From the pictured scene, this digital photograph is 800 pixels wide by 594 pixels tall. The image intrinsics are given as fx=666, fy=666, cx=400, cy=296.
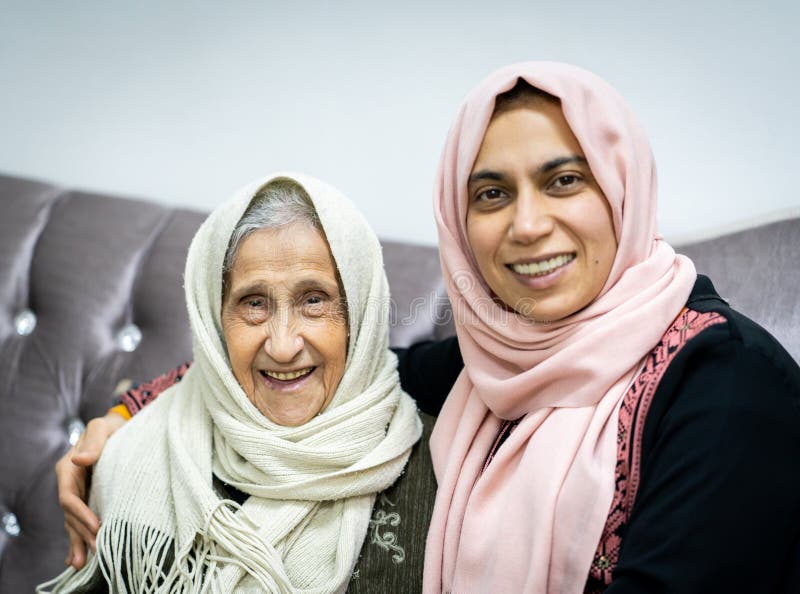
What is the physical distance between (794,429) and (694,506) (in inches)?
6.8

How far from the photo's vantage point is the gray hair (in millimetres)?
1269

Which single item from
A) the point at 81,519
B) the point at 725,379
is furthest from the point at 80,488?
the point at 725,379

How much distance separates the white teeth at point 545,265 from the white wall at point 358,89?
0.64 m

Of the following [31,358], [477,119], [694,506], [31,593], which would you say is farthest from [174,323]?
[694,506]

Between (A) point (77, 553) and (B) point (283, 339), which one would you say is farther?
(A) point (77, 553)

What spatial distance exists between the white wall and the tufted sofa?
242 millimetres

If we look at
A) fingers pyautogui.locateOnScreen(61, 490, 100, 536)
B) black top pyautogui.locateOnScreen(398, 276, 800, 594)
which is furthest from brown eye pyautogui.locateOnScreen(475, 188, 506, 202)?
fingers pyautogui.locateOnScreen(61, 490, 100, 536)

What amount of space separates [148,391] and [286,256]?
0.55 meters

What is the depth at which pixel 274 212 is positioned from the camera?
4.18 ft

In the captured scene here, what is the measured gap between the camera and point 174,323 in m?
1.75

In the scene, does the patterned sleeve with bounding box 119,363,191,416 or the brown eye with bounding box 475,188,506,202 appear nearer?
the brown eye with bounding box 475,188,506,202

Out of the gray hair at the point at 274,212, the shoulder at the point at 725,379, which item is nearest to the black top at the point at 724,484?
the shoulder at the point at 725,379

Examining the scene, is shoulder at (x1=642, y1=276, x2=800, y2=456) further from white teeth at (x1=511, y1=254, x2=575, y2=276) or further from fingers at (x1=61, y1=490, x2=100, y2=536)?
fingers at (x1=61, y1=490, x2=100, y2=536)

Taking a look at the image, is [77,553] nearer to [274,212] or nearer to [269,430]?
[269,430]
